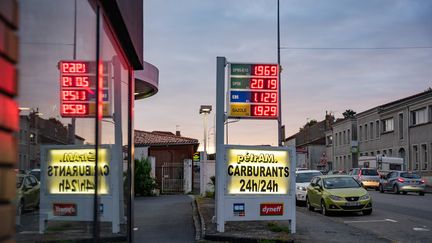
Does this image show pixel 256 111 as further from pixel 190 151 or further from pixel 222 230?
pixel 190 151

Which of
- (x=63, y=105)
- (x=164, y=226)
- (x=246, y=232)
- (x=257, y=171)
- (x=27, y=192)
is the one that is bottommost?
(x=164, y=226)

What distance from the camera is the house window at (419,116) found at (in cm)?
5044

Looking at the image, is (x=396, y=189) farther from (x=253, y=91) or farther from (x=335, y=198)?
(x=253, y=91)

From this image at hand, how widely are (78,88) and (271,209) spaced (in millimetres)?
9647

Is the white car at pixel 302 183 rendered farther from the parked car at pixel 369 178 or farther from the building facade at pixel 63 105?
the building facade at pixel 63 105

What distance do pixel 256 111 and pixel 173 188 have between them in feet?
73.6

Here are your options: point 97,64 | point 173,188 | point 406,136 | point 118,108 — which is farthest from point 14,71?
point 406,136

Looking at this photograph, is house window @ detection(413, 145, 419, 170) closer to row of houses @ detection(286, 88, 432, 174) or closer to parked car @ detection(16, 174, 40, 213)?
row of houses @ detection(286, 88, 432, 174)

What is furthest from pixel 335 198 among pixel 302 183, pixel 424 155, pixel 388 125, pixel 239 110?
pixel 388 125

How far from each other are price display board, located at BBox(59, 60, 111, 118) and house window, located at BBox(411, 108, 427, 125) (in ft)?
163

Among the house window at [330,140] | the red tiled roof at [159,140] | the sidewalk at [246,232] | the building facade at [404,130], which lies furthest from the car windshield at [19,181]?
the house window at [330,140]

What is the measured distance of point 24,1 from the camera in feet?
7.95

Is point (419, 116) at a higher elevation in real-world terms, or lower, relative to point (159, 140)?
higher

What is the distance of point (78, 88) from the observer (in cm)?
387
